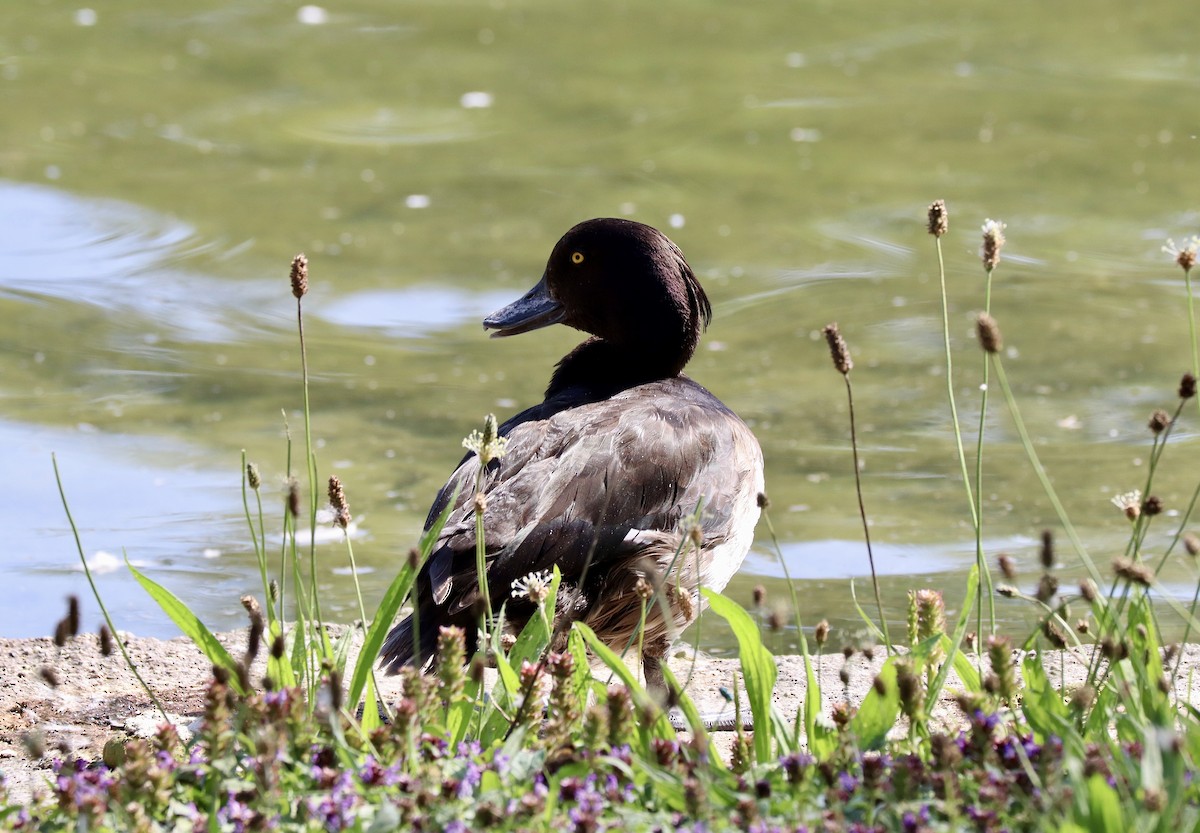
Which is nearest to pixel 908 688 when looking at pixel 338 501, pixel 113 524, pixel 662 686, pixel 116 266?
pixel 338 501

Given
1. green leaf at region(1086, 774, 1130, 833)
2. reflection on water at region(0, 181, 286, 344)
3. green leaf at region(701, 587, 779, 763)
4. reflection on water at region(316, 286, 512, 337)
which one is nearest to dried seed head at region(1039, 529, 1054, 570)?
green leaf at region(1086, 774, 1130, 833)

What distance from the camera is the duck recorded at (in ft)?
14.4

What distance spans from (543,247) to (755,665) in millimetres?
6980

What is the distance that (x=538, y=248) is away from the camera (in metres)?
10.2

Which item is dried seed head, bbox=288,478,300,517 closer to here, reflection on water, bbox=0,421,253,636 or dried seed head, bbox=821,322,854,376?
dried seed head, bbox=821,322,854,376

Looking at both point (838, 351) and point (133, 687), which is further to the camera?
point (133, 687)

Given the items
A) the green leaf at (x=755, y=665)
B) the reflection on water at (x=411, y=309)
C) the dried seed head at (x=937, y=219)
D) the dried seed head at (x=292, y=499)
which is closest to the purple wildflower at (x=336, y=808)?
the dried seed head at (x=292, y=499)

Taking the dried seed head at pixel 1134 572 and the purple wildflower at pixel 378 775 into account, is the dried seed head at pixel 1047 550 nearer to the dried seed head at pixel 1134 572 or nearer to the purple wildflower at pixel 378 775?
the dried seed head at pixel 1134 572

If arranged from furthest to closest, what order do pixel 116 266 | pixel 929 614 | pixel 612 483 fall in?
pixel 116 266 → pixel 612 483 → pixel 929 614

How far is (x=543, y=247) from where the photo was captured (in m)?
10.2

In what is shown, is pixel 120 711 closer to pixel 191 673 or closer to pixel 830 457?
pixel 191 673

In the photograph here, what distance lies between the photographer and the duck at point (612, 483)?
14.4 ft

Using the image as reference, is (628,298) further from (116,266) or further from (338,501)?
(116,266)

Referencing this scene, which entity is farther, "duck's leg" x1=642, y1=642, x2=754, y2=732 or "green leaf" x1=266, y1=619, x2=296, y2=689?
"duck's leg" x1=642, y1=642, x2=754, y2=732
